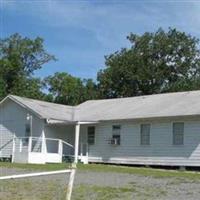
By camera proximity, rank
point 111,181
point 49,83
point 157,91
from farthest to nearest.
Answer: point 49,83, point 157,91, point 111,181

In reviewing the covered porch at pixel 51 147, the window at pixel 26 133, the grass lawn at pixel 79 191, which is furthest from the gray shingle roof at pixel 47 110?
the grass lawn at pixel 79 191

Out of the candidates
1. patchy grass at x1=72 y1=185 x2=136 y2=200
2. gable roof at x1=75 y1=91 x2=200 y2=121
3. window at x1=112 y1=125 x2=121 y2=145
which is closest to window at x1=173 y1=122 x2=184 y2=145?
gable roof at x1=75 y1=91 x2=200 y2=121

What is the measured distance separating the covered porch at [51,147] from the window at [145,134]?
4.10 metres

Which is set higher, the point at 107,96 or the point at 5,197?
the point at 107,96

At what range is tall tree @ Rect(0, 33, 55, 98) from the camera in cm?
6216

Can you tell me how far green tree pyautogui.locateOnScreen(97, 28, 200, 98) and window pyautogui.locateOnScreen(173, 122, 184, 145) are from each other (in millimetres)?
27401

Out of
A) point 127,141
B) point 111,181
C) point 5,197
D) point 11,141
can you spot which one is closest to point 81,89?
point 11,141

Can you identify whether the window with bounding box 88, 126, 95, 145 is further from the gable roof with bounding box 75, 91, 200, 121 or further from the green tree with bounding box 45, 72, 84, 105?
the green tree with bounding box 45, 72, 84, 105

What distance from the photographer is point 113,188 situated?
55.8ft

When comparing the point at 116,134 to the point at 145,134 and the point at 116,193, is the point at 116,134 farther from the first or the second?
Answer: the point at 116,193

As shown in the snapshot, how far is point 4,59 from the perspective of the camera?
207 ft

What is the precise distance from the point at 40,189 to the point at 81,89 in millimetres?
46947

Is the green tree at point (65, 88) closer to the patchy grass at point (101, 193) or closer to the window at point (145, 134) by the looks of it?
the window at point (145, 134)

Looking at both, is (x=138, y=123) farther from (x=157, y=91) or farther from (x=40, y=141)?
(x=157, y=91)
